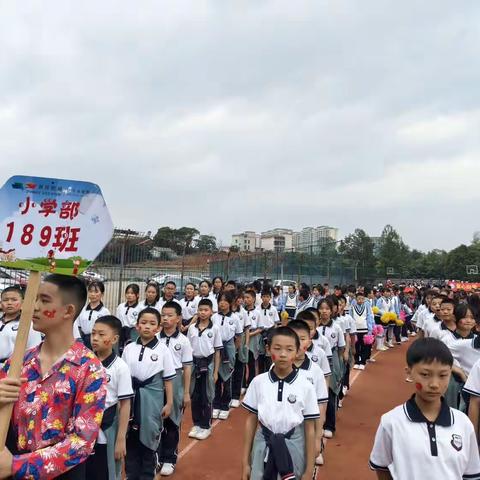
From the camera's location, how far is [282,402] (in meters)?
2.81

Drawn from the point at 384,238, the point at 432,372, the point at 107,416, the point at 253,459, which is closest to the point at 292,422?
the point at 253,459

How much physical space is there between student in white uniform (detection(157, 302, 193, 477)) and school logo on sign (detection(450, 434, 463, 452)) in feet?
8.61

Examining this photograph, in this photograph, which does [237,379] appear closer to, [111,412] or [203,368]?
[203,368]

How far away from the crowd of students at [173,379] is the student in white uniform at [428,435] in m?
0.02

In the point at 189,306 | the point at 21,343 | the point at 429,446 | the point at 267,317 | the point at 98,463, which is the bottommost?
the point at 98,463

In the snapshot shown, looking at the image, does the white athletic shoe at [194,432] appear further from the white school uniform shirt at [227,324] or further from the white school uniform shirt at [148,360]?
the white school uniform shirt at [148,360]

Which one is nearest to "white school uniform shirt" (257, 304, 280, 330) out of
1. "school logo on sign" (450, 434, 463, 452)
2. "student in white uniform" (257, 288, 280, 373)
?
"student in white uniform" (257, 288, 280, 373)

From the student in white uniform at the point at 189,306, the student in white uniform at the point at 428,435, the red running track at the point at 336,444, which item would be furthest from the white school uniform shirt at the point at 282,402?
the student in white uniform at the point at 189,306

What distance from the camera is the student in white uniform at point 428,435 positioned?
2.02 metres

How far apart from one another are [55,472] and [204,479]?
3017 millimetres

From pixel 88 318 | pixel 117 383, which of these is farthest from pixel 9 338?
pixel 88 318

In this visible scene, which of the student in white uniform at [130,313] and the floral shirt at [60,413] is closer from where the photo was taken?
the floral shirt at [60,413]

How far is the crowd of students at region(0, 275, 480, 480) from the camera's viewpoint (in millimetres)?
1665

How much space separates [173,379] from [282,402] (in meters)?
1.48
